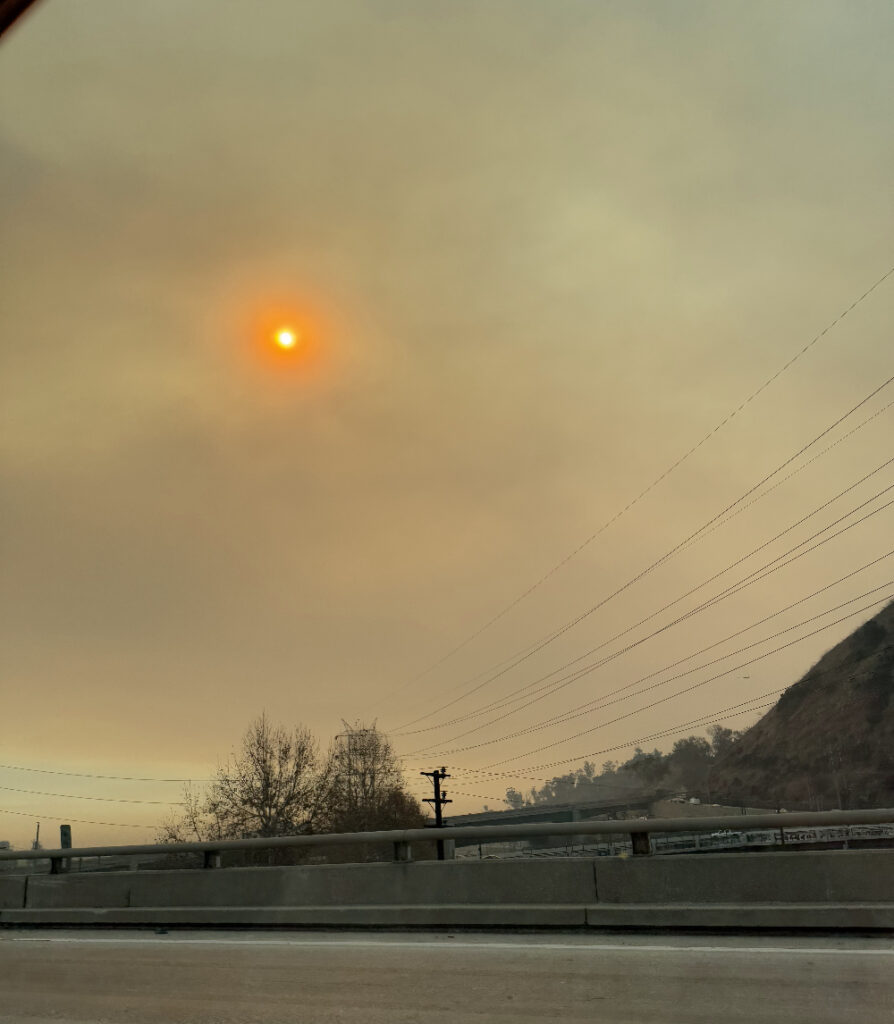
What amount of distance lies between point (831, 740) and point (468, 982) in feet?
562

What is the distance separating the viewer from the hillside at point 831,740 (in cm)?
14812

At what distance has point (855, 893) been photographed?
8.59 metres

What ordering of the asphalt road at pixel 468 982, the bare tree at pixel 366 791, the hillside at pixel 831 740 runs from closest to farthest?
the asphalt road at pixel 468 982, the bare tree at pixel 366 791, the hillside at pixel 831 740

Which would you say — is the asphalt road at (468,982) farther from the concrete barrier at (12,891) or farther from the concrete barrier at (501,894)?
the concrete barrier at (12,891)

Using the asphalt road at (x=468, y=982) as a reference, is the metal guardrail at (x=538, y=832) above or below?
above

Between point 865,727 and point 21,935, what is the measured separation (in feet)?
533

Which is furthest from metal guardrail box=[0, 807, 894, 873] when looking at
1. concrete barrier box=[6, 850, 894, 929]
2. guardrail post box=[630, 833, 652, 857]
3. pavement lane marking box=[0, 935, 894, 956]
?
pavement lane marking box=[0, 935, 894, 956]

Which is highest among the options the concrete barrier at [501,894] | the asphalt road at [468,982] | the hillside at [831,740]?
the hillside at [831,740]

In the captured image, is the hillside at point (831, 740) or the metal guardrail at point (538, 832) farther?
the hillside at point (831, 740)

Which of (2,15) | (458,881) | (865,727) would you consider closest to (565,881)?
(458,881)

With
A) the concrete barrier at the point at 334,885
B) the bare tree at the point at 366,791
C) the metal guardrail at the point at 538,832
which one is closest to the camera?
the metal guardrail at the point at 538,832

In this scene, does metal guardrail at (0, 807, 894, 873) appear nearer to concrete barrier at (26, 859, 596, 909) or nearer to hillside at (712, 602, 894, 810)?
concrete barrier at (26, 859, 596, 909)

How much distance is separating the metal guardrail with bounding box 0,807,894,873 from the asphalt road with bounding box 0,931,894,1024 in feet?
3.33

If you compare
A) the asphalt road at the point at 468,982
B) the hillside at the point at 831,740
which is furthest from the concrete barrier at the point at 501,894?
the hillside at the point at 831,740
